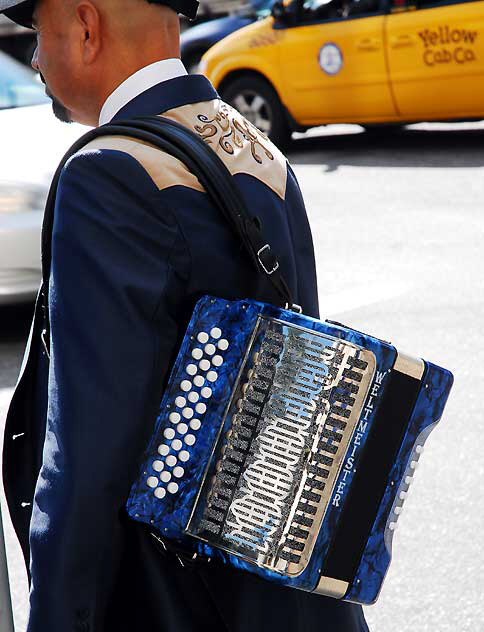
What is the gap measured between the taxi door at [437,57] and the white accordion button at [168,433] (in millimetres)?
9180

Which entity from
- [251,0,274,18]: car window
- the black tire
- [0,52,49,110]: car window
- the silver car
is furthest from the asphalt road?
[251,0,274,18]: car window

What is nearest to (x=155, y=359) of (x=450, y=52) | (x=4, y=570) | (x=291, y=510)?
(x=291, y=510)

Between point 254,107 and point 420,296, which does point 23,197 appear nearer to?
point 420,296

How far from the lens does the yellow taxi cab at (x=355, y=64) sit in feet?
34.6

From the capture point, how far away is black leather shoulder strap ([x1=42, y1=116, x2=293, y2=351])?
5.75 ft

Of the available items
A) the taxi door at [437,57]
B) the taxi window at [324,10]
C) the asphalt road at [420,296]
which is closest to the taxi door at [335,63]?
the taxi window at [324,10]

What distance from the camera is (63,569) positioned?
66.8 inches

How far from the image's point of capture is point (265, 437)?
1700 millimetres

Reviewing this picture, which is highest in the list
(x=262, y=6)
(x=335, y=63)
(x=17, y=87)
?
(x=17, y=87)

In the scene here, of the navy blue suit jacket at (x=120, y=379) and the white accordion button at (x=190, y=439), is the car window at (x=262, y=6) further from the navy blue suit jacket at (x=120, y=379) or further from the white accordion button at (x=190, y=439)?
the white accordion button at (x=190, y=439)

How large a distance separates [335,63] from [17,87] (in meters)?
4.30

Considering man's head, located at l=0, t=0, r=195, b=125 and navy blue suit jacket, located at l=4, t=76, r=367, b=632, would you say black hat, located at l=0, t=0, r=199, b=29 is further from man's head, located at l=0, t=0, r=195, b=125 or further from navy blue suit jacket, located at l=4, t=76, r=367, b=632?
navy blue suit jacket, located at l=4, t=76, r=367, b=632

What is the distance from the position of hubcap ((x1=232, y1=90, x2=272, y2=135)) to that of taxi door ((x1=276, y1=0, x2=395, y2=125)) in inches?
12.3

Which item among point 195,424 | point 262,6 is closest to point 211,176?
point 195,424
